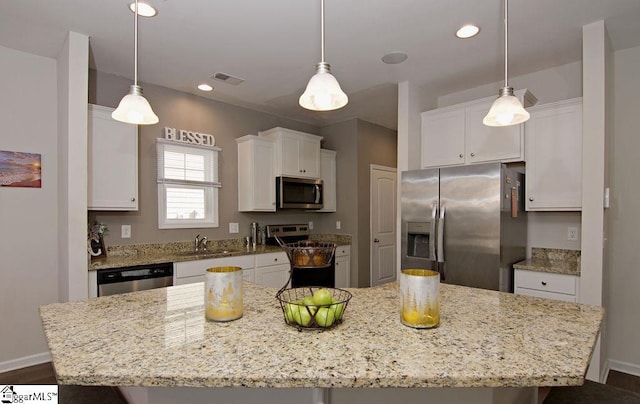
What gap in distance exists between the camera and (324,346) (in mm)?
1025

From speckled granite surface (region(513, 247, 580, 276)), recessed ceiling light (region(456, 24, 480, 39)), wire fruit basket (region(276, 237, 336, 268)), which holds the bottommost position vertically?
speckled granite surface (region(513, 247, 580, 276))

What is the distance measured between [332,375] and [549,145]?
292cm

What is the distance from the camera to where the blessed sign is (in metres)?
3.65

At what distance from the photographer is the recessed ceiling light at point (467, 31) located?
97.3 inches

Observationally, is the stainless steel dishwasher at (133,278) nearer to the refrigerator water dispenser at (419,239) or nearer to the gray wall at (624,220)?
the refrigerator water dispenser at (419,239)

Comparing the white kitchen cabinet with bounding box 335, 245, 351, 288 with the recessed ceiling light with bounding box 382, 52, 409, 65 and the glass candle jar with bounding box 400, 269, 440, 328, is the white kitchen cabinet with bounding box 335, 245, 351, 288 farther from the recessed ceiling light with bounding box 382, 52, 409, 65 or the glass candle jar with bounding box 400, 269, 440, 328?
the glass candle jar with bounding box 400, 269, 440, 328

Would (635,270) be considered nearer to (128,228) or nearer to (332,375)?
(332,375)

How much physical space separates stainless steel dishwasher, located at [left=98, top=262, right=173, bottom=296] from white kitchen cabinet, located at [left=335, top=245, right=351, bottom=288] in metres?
2.16

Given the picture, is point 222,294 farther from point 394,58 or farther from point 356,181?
point 356,181

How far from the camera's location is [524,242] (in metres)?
3.23

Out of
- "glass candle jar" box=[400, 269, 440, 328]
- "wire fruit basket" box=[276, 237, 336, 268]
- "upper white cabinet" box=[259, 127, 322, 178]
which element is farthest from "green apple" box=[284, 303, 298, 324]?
"upper white cabinet" box=[259, 127, 322, 178]

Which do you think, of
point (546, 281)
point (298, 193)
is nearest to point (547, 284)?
point (546, 281)

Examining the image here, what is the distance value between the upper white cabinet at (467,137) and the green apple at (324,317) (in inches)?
104

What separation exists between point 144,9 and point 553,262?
3.72m
